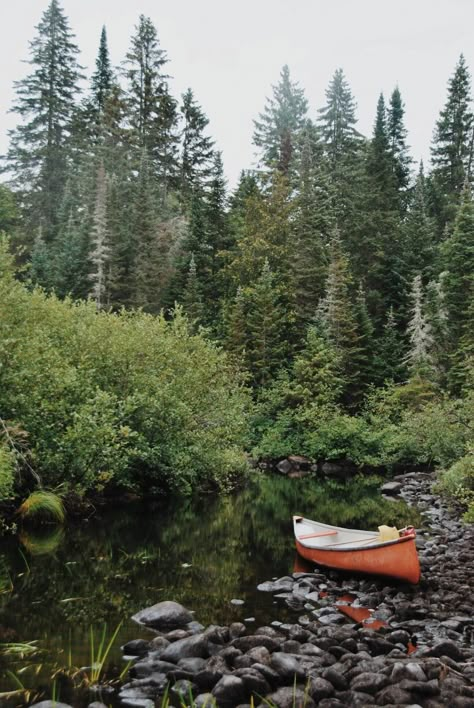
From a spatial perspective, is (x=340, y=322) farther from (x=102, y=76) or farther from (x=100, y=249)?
(x=102, y=76)

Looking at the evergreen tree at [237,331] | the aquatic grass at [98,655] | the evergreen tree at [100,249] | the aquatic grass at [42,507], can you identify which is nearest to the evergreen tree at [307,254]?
the evergreen tree at [237,331]

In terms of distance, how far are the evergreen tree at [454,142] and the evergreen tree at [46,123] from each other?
38.5 meters

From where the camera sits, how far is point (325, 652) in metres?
8.52

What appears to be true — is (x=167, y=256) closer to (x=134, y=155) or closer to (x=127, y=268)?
(x=127, y=268)

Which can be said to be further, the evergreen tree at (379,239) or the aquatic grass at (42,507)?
the evergreen tree at (379,239)

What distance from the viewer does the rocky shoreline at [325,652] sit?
7172 mm

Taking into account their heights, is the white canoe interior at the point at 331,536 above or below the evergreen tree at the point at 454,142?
below

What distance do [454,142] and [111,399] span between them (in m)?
57.0

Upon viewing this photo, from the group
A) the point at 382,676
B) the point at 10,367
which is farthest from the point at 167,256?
the point at 382,676

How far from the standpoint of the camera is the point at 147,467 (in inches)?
936

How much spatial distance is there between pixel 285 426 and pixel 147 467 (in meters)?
18.2

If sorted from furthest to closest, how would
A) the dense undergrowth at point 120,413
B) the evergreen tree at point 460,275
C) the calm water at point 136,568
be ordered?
1. the evergreen tree at point 460,275
2. the dense undergrowth at point 120,413
3. the calm water at point 136,568

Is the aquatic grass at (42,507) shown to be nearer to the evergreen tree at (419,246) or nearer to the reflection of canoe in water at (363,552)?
the reflection of canoe in water at (363,552)

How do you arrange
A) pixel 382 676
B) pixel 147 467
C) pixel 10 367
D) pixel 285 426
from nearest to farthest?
pixel 382 676 → pixel 10 367 → pixel 147 467 → pixel 285 426
